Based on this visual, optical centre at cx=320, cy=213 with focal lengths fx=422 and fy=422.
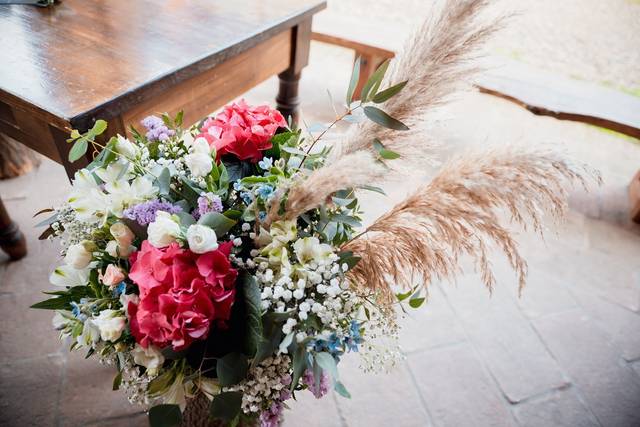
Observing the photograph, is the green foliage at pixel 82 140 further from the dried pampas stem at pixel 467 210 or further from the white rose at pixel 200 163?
the dried pampas stem at pixel 467 210

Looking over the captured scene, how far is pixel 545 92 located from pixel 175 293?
2.25 metres

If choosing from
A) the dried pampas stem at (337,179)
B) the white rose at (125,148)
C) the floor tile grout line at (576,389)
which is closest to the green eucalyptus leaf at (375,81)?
the dried pampas stem at (337,179)

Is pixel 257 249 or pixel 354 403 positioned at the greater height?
pixel 257 249

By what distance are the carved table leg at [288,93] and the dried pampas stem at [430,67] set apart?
42.3 inches

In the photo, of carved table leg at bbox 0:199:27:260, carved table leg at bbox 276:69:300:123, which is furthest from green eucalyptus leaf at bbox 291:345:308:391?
carved table leg at bbox 0:199:27:260

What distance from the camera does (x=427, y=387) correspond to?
146 centimetres

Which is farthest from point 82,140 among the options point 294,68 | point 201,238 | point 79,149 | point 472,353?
point 472,353

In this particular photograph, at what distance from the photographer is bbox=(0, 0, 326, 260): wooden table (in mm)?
913

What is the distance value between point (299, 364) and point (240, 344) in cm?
11

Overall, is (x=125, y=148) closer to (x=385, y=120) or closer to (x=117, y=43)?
(x=385, y=120)

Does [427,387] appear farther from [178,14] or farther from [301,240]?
[178,14]

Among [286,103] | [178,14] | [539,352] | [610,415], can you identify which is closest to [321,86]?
[286,103]

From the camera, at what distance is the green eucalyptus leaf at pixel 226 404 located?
0.67m

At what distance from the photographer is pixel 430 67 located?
61 centimetres
